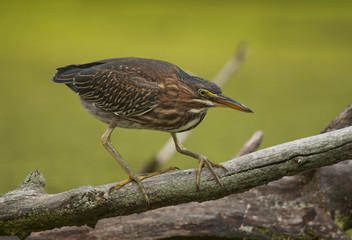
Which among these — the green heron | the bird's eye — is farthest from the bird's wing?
the bird's eye

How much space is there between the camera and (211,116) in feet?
16.1

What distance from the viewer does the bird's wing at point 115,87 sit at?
2258 millimetres

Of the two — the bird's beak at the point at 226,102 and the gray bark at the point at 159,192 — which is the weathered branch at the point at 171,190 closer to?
the gray bark at the point at 159,192

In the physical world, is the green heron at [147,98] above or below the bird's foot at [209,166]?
above

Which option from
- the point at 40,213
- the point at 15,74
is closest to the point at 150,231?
the point at 40,213

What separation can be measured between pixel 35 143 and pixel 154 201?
7.57ft

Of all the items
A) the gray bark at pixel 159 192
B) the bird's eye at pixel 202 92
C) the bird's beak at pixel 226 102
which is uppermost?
the bird's eye at pixel 202 92

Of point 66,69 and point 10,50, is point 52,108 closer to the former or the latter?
point 10,50

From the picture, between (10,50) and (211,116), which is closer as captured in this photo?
(211,116)

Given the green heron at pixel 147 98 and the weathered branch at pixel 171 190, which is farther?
the green heron at pixel 147 98

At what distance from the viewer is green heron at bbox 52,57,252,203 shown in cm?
220

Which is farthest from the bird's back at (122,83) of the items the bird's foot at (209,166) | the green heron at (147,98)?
the bird's foot at (209,166)

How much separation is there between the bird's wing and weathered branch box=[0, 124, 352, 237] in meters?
0.33

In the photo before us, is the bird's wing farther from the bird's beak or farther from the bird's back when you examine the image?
the bird's beak
